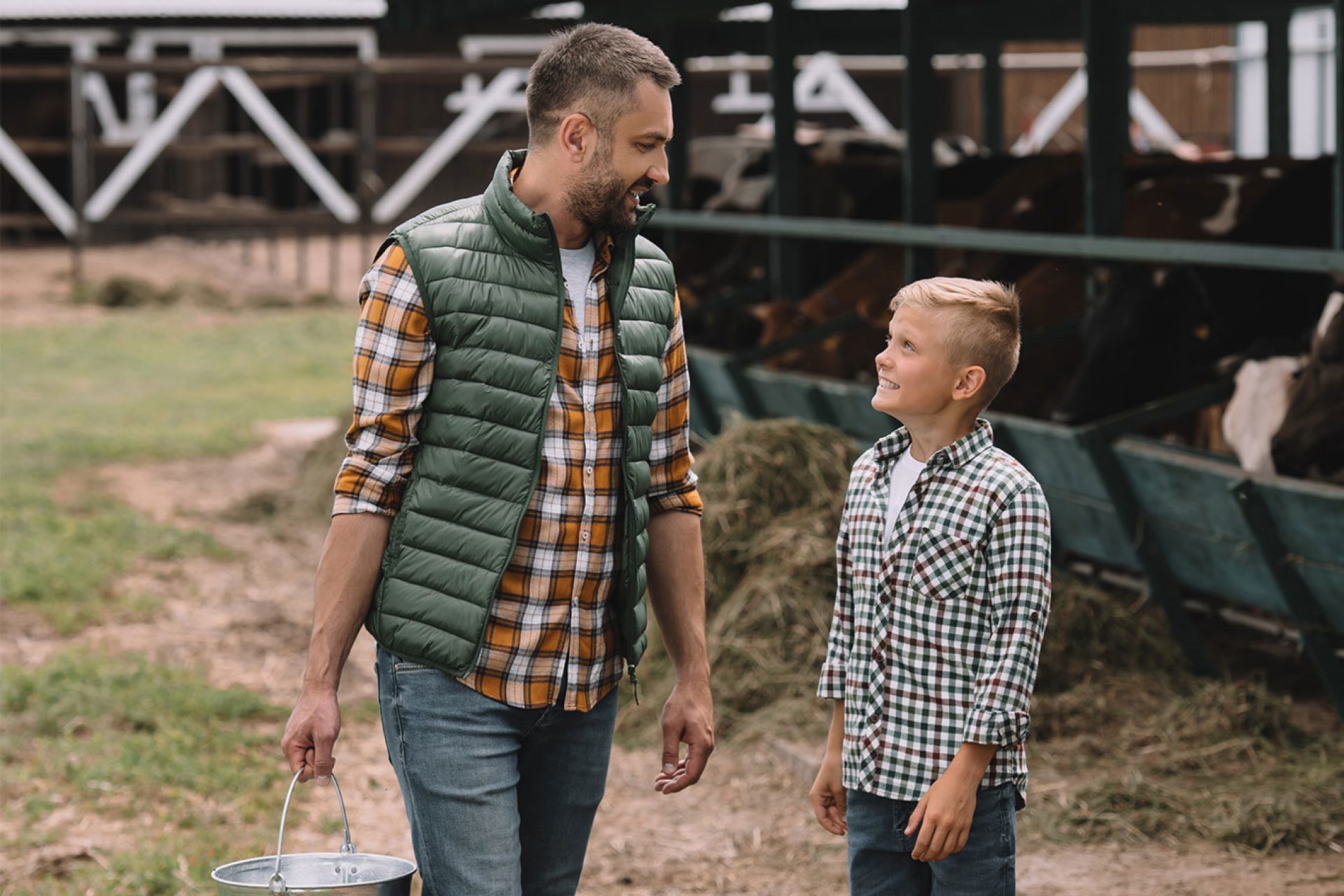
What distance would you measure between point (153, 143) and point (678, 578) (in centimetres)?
2041

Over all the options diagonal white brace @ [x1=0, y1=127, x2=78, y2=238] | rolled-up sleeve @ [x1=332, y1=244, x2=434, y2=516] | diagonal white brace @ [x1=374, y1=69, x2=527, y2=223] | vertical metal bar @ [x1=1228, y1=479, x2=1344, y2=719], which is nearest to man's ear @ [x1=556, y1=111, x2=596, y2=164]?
rolled-up sleeve @ [x1=332, y1=244, x2=434, y2=516]

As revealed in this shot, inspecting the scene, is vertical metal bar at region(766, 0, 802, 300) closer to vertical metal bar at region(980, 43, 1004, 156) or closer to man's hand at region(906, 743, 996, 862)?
vertical metal bar at region(980, 43, 1004, 156)

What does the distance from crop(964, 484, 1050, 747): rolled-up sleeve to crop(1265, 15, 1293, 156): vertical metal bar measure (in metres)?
8.59

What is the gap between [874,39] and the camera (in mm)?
11078

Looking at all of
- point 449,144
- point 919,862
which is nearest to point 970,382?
point 919,862

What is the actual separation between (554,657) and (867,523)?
1.60 ft

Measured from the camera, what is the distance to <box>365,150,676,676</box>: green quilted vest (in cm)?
245

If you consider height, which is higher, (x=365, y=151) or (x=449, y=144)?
(x=449, y=144)

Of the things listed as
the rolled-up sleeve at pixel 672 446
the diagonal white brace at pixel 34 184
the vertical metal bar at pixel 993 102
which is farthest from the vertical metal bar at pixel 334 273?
the rolled-up sleeve at pixel 672 446

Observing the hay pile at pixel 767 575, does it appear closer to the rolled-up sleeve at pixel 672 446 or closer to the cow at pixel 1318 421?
the cow at pixel 1318 421

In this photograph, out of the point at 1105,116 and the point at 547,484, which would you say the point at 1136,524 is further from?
the point at 547,484

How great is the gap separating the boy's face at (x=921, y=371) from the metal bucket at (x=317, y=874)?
0.94 metres

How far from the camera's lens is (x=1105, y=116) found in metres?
6.00

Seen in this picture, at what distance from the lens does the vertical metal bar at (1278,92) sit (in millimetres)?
10344
